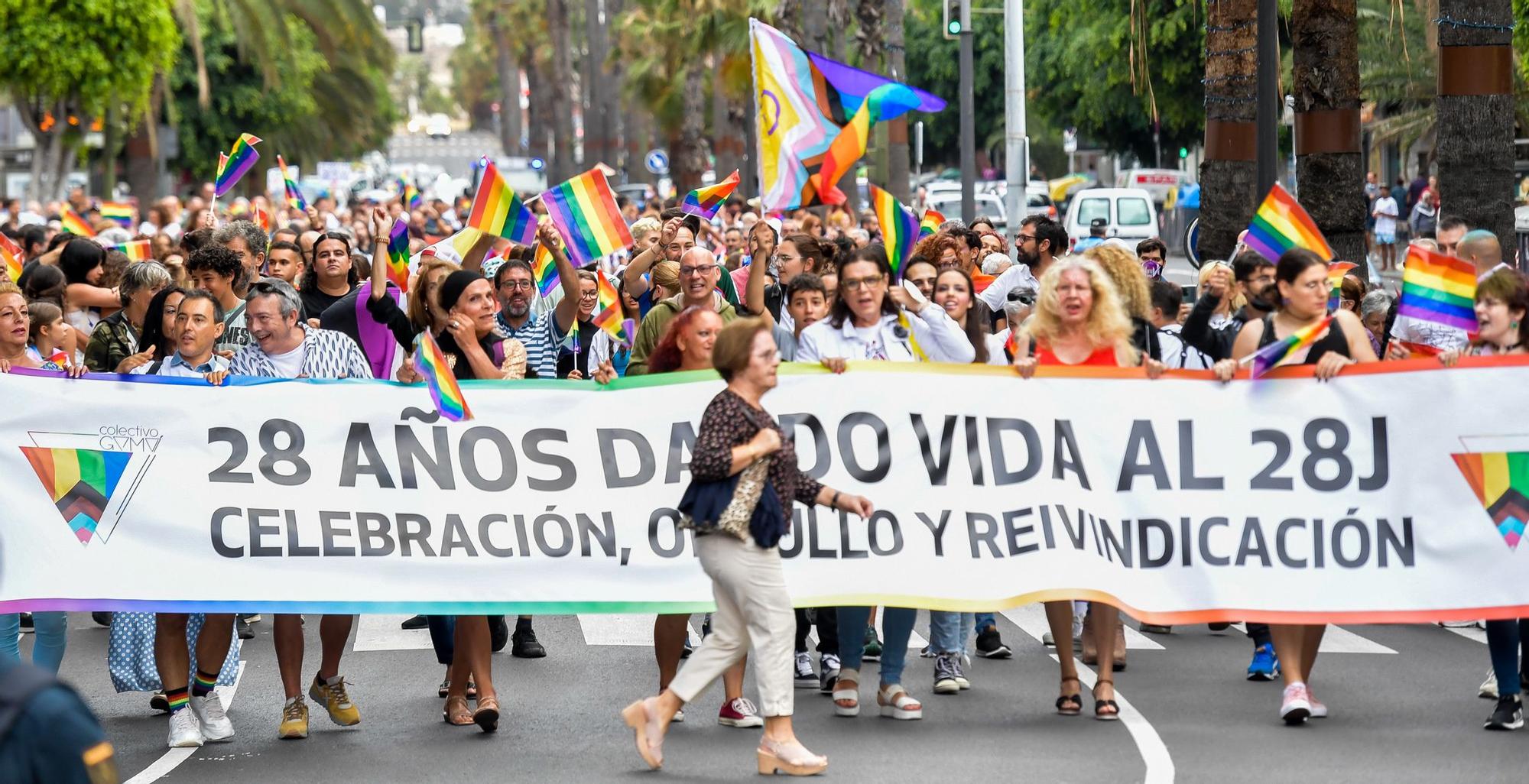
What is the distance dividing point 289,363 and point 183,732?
→ 1.53m

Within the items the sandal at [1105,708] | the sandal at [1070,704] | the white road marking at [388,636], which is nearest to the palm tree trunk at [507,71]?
the white road marking at [388,636]

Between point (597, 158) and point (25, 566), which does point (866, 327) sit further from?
point (597, 158)

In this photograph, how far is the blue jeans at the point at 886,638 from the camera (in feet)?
27.5

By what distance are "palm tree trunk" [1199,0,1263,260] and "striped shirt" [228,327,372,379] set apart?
33.6 ft

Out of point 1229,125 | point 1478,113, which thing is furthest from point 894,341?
point 1229,125

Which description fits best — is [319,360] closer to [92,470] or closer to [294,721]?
[92,470]

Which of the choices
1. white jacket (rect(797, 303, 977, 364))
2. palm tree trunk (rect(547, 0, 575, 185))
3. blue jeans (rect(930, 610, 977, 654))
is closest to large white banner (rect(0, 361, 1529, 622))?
white jacket (rect(797, 303, 977, 364))

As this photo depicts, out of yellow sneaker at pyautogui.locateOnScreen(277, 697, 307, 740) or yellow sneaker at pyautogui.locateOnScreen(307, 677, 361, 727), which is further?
yellow sneaker at pyautogui.locateOnScreen(307, 677, 361, 727)

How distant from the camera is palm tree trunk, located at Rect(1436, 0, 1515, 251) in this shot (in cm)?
1354

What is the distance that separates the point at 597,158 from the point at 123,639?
166 ft

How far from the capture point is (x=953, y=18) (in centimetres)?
2609

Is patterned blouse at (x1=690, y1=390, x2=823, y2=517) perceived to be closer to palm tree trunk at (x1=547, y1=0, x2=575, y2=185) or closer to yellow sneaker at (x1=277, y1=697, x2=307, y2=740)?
yellow sneaker at (x1=277, y1=697, x2=307, y2=740)

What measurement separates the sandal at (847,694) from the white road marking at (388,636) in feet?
8.43

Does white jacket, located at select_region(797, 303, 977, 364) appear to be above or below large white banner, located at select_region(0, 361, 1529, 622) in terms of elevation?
above
